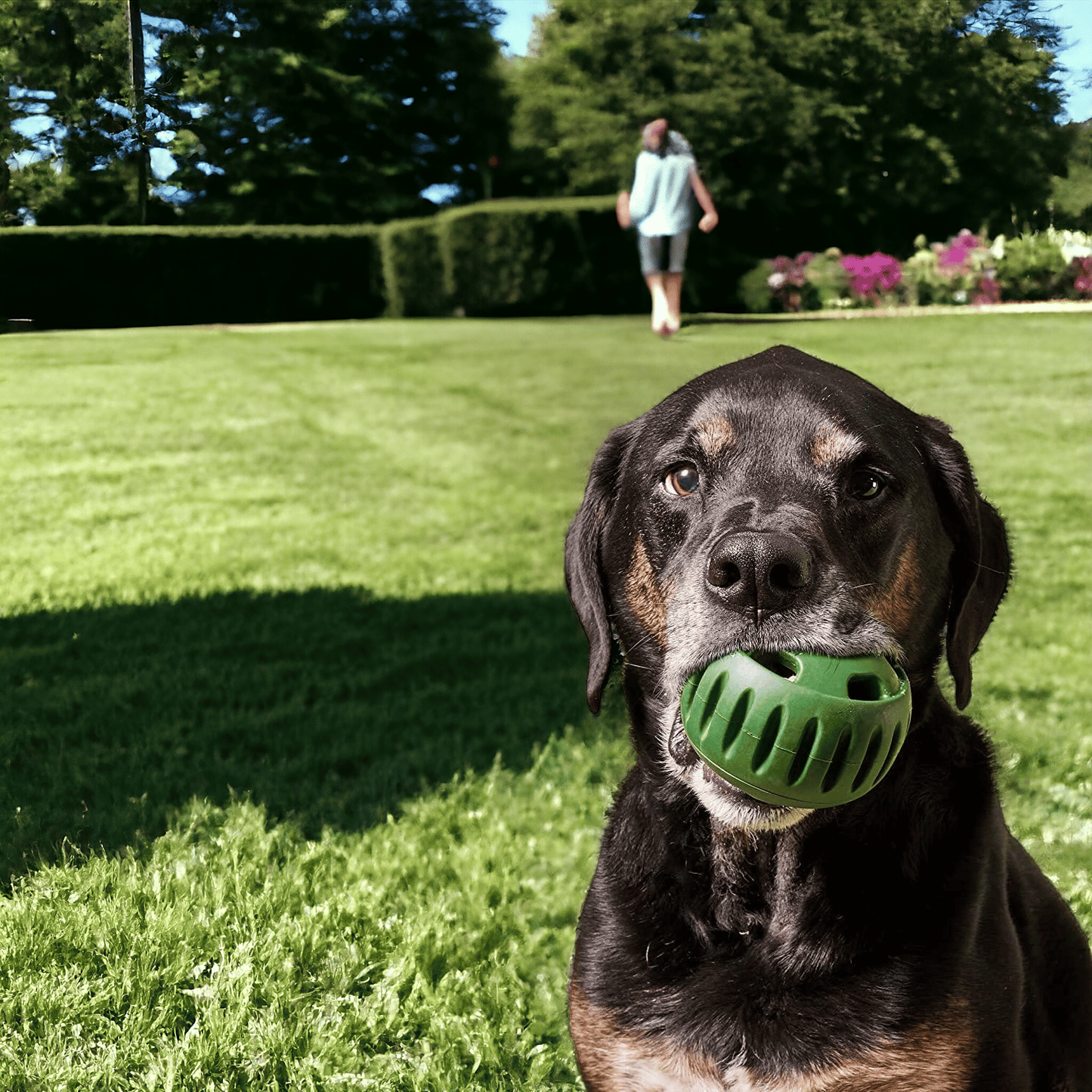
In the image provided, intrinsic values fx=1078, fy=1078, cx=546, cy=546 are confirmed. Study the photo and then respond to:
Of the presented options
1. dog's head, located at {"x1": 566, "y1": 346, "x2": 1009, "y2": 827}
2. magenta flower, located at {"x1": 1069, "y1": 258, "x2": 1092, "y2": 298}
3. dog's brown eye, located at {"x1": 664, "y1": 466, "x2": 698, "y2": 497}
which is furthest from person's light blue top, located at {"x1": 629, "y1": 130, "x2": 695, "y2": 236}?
dog's brown eye, located at {"x1": 664, "y1": 466, "x2": 698, "y2": 497}

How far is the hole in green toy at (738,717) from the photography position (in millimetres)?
1936

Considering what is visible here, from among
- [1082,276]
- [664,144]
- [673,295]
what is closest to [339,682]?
[1082,276]

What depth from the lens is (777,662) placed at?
2.12 meters

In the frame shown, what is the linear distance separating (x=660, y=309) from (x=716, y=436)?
8.54 metres

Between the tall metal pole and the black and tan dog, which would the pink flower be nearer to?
the tall metal pole

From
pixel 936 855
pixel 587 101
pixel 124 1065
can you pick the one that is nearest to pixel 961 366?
pixel 587 101

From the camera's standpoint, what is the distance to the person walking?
30.2 ft

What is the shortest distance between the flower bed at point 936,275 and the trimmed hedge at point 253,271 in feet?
2.88

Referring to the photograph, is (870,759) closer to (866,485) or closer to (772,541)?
(772,541)

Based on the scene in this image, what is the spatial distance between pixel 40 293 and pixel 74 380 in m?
0.60

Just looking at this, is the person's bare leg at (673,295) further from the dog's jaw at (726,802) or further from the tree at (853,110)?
the dog's jaw at (726,802)

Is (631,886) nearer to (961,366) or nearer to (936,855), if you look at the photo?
(936,855)

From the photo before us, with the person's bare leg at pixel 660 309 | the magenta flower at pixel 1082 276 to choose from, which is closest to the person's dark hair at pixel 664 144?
the person's bare leg at pixel 660 309

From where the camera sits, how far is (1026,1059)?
237cm
